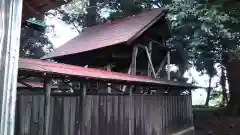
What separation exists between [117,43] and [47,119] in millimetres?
5354

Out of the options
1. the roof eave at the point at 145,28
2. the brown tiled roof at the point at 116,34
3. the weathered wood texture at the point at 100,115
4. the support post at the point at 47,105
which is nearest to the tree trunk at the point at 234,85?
the roof eave at the point at 145,28

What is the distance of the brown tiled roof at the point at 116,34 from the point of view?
33.3 feet

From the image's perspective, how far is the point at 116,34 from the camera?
11.3m

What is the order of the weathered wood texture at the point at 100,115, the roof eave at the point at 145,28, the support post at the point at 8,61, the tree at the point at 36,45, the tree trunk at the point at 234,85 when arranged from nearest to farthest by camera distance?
the support post at the point at 8,61 → the weathered wood texture at the point at 100,115 → the roof eave at the point at 145,28 → the tree trunk at the point at 234,85 → the tree at the point at 36,45

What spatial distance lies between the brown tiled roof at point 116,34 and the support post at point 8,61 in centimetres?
642

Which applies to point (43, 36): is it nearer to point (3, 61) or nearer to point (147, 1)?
point (147, 1)

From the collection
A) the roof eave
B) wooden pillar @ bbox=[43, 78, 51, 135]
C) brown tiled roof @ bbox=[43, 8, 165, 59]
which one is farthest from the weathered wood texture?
brown tiled roof @ bbox=[43, 8, 165, 59]

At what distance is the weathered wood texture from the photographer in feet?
15.8

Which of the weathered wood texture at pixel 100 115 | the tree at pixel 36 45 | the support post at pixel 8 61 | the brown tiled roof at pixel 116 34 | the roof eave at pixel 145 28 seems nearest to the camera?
the support post at pixel 8 61

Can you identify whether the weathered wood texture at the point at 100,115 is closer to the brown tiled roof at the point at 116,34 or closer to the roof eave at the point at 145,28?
the roof eave at the point at 145,28

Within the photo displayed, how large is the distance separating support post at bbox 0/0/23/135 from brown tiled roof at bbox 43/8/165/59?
6.42 metres

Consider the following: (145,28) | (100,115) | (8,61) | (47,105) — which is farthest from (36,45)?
(8,61)

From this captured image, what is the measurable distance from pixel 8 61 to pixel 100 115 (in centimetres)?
364

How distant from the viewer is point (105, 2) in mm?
19547
